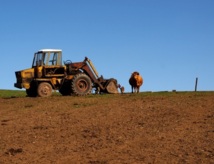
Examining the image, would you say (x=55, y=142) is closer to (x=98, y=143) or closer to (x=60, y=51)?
(x=98, y=143)

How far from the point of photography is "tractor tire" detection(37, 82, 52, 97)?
29.6 meters

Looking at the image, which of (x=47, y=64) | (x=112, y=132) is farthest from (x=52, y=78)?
(x=112, y=132)

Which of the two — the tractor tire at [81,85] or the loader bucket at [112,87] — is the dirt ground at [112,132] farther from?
the loader bucket at [112,87]

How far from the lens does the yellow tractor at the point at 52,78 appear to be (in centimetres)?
2994

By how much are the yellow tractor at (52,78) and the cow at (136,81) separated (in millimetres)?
2852

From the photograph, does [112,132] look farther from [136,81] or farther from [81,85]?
[136,81]

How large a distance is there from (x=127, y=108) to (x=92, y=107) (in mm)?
1772

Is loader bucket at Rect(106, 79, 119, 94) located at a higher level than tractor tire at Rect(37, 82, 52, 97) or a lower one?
higher

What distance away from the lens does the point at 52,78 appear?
100.0 feet

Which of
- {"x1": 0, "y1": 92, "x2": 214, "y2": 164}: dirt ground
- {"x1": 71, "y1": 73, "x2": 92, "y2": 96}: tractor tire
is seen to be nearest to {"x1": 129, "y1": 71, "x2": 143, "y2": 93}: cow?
{"x1": 71, "y1": 73, "x2": 92, "y2": 96}: tractor tire

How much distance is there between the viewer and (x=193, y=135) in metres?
15.6

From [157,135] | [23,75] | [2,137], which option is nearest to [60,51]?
[23,75]

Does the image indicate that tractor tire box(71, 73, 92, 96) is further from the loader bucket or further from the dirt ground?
the dirt ground

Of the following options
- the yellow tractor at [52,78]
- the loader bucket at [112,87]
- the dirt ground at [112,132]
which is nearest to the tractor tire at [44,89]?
the yellow tractor at [52,78]
